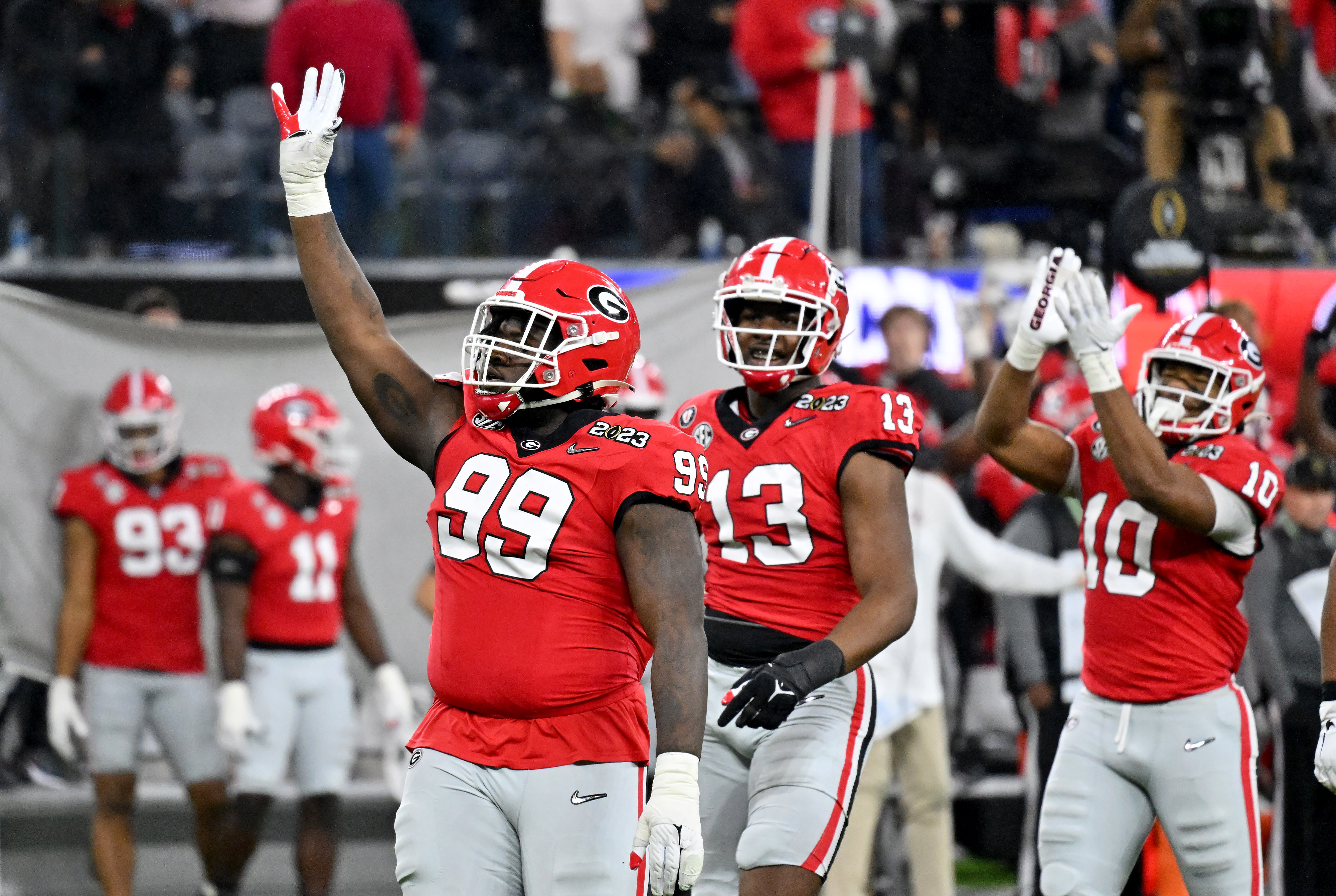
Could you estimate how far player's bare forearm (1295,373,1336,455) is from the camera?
7.43 m

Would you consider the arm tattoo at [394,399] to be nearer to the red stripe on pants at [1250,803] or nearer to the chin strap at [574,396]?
the chin strap at [574,396]

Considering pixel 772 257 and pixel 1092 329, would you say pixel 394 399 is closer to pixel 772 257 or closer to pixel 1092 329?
pixel 772 257

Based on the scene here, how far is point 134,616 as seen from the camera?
6.83 metres

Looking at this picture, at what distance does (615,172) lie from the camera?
905 centimetres

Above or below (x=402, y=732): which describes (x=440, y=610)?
above

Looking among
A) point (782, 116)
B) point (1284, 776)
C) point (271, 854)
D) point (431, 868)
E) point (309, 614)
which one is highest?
point (782, 116)

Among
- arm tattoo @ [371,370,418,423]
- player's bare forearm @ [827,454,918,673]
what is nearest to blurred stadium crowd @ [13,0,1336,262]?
player's bare forearm @ [827,454,918,673]

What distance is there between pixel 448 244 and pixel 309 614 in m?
2.50

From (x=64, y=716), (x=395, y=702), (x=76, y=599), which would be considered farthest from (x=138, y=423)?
(x=395, y=702)

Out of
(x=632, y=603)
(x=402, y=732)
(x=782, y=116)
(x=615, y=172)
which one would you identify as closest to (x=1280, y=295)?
(x=782, y=116)

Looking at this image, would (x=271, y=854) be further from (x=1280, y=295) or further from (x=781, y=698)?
(x=1280, y=295)

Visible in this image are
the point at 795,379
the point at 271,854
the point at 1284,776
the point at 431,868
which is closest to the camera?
the point at 431,868

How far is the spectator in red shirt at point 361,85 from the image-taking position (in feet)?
28.5

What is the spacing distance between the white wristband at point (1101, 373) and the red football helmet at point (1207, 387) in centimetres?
29
